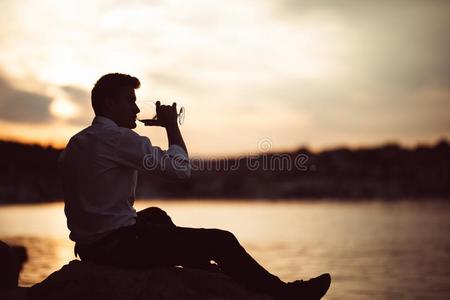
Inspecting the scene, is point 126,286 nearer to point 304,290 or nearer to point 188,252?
point 188,252

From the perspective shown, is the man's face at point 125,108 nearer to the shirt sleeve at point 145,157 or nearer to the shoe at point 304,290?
the shirt sleeve at point 145,157

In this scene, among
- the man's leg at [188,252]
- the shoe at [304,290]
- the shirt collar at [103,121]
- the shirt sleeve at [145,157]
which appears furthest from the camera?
the shoe at [304,290]

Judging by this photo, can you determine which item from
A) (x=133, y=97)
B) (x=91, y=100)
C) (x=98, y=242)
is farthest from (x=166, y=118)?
(x=98, y=242)

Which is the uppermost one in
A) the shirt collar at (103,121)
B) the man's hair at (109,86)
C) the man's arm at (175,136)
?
the man's hair at (109,86)

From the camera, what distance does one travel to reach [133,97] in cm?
544

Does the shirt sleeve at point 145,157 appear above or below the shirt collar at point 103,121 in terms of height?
below

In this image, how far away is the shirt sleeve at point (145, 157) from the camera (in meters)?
5.06

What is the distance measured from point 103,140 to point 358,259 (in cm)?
3734

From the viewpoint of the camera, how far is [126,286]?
5730 mm

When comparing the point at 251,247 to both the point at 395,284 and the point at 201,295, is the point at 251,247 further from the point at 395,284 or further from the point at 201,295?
the point at 201,295

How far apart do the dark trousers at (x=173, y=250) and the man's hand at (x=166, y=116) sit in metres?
0.84

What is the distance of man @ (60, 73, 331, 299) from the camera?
515 cm

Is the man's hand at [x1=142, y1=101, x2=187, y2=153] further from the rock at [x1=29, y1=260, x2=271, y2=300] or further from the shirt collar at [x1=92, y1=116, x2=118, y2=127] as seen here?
the rock at [x1=29, y1=260, x2=271, y2=300]

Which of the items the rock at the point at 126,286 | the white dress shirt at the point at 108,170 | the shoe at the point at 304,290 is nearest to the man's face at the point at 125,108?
the white dress shirt at the point at 108,170
